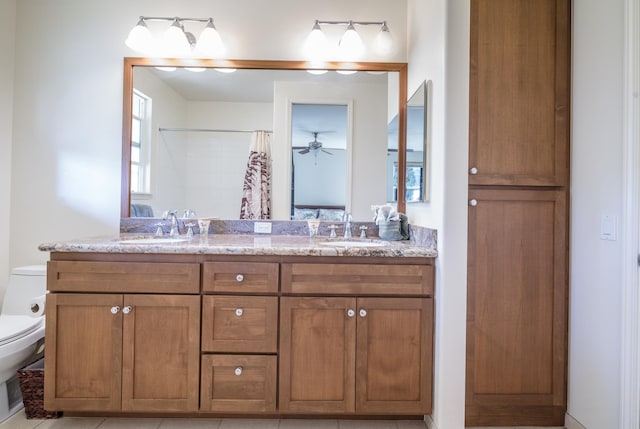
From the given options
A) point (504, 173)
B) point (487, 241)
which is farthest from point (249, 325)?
point (504, 173)

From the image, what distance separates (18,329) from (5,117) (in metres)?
1.32

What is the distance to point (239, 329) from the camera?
1.68 m

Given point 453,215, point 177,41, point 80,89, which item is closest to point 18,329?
point 80,89

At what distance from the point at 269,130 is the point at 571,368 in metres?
2.02

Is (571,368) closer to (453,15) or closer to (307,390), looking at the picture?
(307,390)

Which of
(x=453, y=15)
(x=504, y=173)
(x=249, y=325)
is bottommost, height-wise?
(x=249, y=325)

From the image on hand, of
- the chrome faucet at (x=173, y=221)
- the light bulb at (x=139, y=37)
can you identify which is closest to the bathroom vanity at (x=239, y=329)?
the chrome faucet at (x=173, y=221)

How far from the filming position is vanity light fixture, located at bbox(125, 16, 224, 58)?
221 cm

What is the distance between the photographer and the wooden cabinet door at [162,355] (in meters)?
1.67

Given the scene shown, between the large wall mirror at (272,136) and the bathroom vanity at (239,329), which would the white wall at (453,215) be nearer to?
the bathroom vanity at (239,329)

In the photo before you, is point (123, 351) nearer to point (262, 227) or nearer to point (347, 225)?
point (262, 227)

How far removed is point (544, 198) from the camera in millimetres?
1752

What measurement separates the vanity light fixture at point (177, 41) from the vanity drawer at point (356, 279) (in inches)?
57.6

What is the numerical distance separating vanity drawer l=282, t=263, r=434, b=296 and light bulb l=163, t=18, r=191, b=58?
4.96 ft
